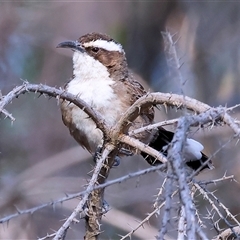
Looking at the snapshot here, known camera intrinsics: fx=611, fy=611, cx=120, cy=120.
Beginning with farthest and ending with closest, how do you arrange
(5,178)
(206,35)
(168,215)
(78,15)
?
(78,15) → (206,35) → (5,178) → (168,215)

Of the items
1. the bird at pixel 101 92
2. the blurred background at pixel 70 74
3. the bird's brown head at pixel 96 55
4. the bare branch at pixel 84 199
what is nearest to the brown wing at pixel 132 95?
the bird at pixel 101 92

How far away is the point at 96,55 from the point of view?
4285 mm

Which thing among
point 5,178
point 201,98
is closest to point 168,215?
point 5,178

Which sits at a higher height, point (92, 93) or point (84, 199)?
point (92, 93)

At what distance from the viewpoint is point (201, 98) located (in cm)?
686

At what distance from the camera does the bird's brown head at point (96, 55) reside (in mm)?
4203

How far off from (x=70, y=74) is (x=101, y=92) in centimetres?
389

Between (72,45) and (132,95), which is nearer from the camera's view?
(132,95)

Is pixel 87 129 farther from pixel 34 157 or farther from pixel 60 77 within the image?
pixel 60 77

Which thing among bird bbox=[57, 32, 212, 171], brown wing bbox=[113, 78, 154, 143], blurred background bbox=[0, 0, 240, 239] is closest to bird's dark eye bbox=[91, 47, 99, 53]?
bird bbox=[57, 32, 212, 171]

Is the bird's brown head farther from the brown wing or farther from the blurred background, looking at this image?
the blurred background

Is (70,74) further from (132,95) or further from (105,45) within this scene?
(132,95)

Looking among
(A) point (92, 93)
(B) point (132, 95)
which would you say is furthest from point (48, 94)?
(B) point (132, 95)

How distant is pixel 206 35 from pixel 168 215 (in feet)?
19.6
